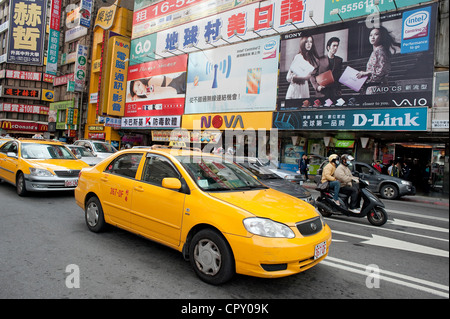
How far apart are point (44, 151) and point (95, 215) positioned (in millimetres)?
4865

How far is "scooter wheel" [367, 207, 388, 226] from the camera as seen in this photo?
6.62 meters

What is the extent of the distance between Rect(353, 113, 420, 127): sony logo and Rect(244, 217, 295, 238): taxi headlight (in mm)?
12569

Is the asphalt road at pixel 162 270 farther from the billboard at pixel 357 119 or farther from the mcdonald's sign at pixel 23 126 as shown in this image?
the mcdonald's sign at pixel 23 126

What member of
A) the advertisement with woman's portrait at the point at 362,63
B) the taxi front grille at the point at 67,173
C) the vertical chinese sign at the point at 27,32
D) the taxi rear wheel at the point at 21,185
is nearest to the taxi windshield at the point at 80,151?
the taxi rear wheel at the point at 21,185

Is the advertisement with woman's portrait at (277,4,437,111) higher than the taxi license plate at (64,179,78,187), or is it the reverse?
the advertisement with woman's portrait at (277,4,437,111)

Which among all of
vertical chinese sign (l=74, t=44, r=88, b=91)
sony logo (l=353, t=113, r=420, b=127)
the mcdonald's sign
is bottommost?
sony logo (l=353, t=113, r=420, b=127)

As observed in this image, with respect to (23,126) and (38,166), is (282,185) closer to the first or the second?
(38,166)

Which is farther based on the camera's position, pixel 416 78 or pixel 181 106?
pixel 181 106

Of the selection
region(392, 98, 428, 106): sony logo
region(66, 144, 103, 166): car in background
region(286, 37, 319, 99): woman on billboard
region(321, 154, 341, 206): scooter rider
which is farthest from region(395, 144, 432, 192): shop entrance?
region(66, 144, 103, 166): car in background

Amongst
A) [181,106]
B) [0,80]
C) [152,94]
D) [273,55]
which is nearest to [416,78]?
[273,55]

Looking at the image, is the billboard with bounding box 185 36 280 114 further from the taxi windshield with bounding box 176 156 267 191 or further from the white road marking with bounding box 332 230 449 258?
the taxi windshield with bounding box 176 156 267 191

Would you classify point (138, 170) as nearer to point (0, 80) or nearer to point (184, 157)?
point (184, 157)

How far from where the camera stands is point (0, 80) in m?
53.2
